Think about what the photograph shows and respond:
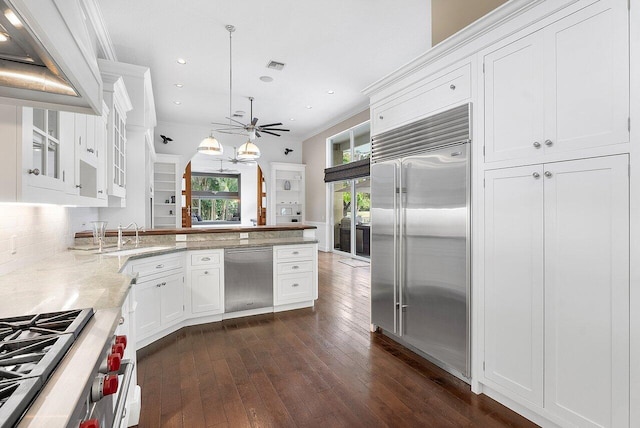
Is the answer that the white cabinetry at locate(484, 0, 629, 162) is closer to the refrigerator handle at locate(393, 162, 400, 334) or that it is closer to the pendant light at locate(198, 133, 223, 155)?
the refrigerator handle at locate(393, 162, 400, 334)

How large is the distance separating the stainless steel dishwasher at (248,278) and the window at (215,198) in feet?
33.2

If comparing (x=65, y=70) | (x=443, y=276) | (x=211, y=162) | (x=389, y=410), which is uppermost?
(x=211, y=162)

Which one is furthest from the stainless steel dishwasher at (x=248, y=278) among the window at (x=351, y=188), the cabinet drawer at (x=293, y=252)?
the window at (x=351, y=188)

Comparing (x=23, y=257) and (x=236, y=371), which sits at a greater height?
(x=23, y=257)

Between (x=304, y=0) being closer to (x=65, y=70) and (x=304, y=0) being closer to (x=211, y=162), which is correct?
(x=65, y=70)

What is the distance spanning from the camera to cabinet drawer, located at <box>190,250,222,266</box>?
11.3 feet

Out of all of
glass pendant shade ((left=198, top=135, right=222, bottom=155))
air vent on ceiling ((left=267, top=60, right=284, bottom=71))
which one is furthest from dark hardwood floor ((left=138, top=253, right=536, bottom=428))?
air vent on ceiling ((left=267, top=60, right=284, bottom=71))

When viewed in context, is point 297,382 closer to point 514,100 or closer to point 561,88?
point 514,100

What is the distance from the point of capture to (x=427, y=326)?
2.63 m

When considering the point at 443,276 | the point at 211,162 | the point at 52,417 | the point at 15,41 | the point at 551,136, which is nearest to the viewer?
the point at 52,417

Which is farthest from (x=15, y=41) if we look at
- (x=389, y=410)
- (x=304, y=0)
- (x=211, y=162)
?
(x=211, y=162)

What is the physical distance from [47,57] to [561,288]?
2410mm

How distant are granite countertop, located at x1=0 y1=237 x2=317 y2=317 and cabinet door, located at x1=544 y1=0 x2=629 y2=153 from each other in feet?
7.73

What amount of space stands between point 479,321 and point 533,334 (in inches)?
14.2
